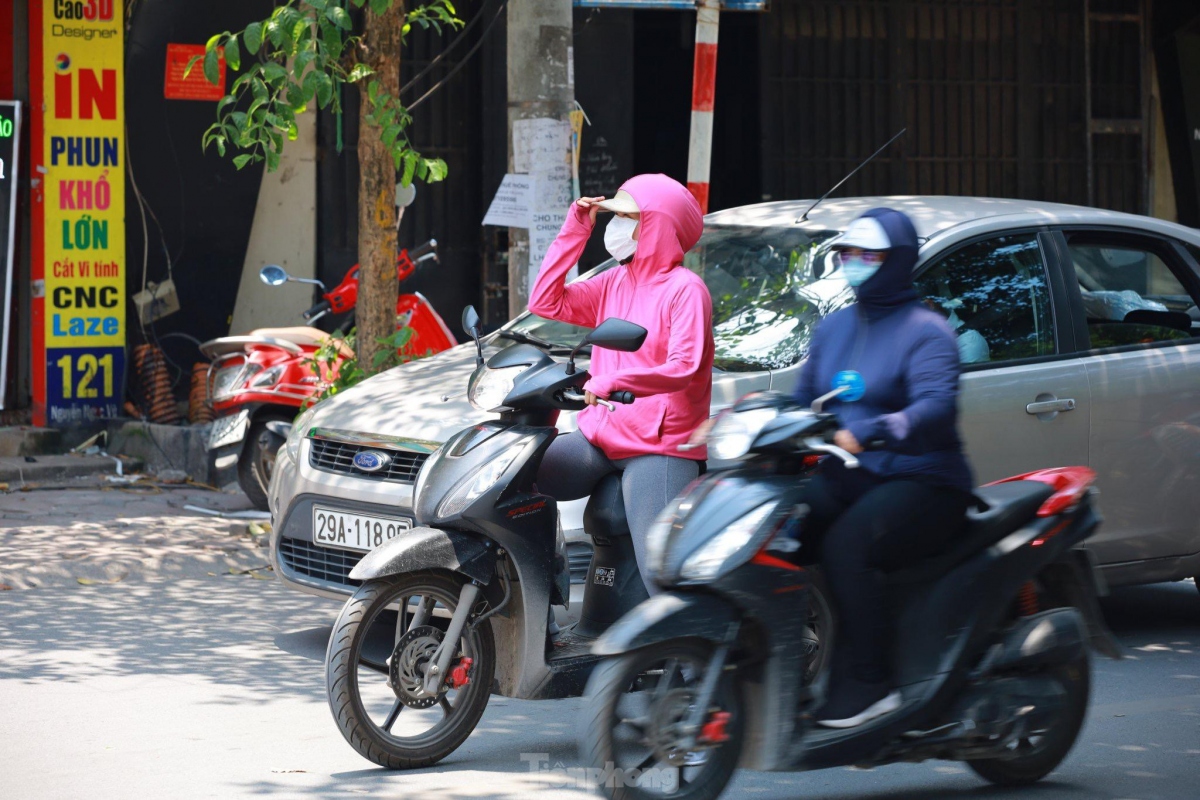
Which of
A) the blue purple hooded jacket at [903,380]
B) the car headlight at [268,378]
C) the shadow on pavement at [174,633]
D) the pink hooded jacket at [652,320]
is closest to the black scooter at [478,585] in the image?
the pink hooded jacket at [652,320]

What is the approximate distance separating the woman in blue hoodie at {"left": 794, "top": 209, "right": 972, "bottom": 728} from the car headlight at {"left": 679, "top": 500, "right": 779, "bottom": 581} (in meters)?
0.32

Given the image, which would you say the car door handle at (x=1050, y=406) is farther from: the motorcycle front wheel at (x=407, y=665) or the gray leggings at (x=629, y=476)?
the motorcycle front wheel at (x=407, y=665)

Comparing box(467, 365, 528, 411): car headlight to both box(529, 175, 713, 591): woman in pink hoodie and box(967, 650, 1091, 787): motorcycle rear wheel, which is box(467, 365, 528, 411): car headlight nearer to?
box(529, 175, 713, 591): woman in pink hoodie

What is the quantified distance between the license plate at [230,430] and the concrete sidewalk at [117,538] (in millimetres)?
434

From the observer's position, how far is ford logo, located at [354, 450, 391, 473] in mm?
5594

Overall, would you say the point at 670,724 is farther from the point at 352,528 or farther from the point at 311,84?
the point at 311,84

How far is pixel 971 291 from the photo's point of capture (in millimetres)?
6105

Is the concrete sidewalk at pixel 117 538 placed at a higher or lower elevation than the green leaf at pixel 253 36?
lower

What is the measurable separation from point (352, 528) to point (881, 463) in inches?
83.9

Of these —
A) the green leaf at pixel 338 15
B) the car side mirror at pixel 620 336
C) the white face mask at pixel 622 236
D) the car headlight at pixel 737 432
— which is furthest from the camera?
the green leaf at pixel 338 15

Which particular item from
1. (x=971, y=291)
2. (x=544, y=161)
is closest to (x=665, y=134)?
(x=544, y=161)

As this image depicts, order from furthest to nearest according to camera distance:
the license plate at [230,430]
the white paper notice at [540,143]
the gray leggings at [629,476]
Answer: the license plate at [230,430] → the white paper notice at [540,143] → the gray leggings at [629,476]

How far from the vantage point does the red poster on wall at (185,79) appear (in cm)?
1090

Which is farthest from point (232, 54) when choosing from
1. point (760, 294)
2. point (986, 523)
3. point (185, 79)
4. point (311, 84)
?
point (986, 523)
